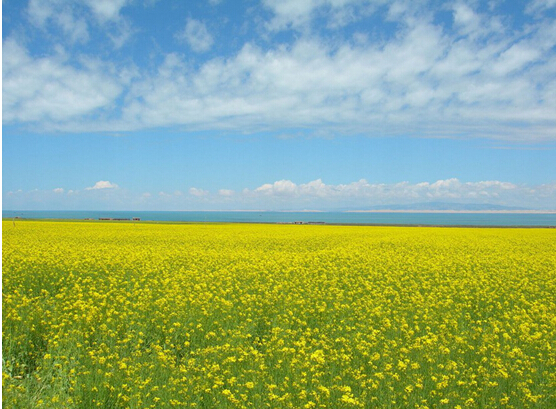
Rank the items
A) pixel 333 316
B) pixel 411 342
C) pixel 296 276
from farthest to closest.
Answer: pixel 296 276 → pixel 333 316 → pixel 411 342

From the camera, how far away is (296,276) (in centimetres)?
1198

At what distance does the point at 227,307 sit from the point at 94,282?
3.96 meters

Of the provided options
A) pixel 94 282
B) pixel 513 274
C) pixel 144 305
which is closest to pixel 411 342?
pixel 144 305

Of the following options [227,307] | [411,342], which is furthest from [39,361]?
[411,342]

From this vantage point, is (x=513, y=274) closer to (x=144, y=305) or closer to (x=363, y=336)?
(x=363, y=336)

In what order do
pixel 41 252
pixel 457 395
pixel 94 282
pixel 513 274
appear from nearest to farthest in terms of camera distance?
pixel 457 395 < pixel 94 282 < pixel 513 274 < pixel 41 252

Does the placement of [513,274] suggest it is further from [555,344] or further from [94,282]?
[94,282]

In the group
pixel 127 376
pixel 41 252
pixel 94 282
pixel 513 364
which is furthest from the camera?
pixel 41 252

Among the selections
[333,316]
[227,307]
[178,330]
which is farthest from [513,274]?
[178,330]

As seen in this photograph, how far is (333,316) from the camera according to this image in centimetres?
811

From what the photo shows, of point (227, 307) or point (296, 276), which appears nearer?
point (227, 307)

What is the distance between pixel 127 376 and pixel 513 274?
478 inches

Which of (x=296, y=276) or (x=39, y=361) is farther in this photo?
(x=296, y=276)

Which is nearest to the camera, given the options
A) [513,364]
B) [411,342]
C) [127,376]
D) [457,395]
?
[457,395]
